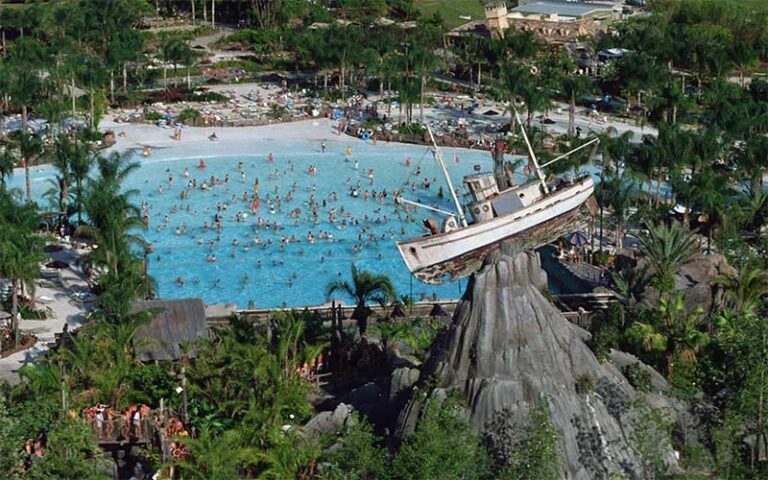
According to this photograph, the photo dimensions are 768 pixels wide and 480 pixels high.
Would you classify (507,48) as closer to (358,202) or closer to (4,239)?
(358,202)

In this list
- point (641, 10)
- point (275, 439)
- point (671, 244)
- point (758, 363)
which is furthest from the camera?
point (641, 10)

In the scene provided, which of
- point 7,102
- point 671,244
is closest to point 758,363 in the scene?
point 671,244

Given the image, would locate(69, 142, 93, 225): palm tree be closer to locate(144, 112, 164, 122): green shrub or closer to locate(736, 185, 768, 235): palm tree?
locate(144, 112, 164, 122): green shrub

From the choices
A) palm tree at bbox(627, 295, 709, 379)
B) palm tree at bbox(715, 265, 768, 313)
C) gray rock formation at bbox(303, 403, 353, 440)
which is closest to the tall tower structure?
palm tree at bbox(715, 265, 768, 313)

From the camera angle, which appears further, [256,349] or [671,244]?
[671,244]

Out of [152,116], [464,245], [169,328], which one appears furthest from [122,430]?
[152,116]

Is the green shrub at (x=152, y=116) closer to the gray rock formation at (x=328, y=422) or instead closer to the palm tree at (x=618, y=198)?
the palm tree at (x=618, y=198)

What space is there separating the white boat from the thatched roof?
9723 mm

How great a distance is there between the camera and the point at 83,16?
97688mm

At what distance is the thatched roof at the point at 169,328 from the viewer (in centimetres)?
4138

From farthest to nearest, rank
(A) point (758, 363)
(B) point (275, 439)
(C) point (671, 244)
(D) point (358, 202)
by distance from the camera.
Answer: (D) point (358, 202)
(C) point (671, 244)
(B) point (275, 439)
(A) point (758, 363)

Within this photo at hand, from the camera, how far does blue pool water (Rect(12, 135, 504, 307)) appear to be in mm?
57469

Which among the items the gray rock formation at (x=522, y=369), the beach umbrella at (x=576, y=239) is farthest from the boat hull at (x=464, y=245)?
the beach umbrella at (x=576, y=239)

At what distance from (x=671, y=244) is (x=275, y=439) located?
1782 centimetres
